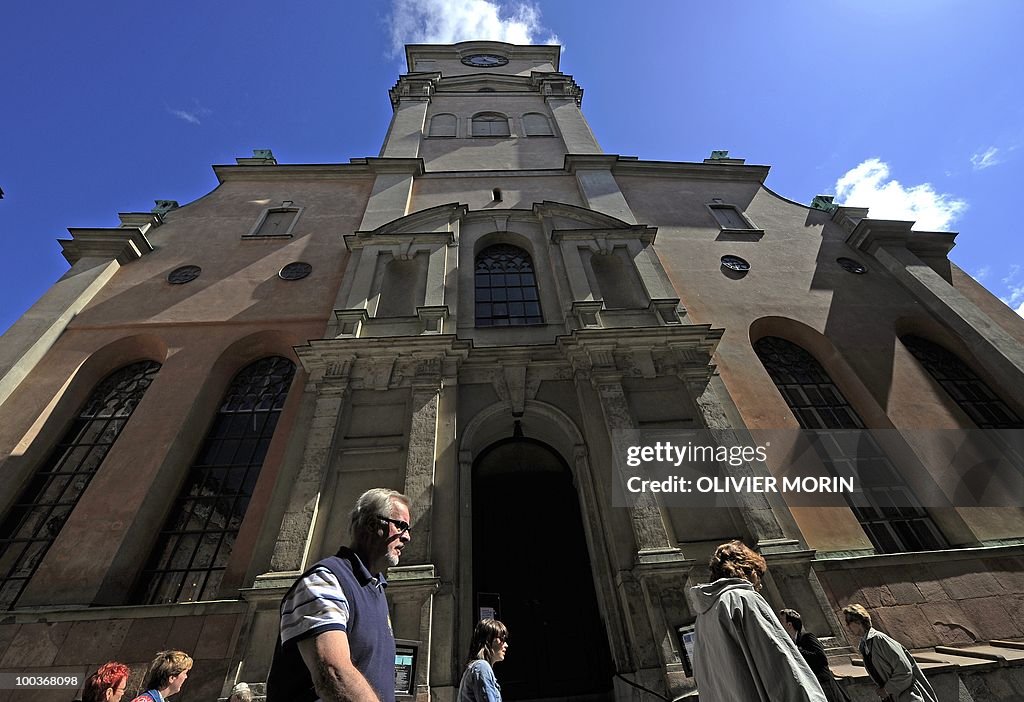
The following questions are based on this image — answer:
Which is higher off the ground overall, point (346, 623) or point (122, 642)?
point (122, 642)

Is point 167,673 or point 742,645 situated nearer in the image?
point 742,645

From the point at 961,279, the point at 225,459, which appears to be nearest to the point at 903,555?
the point at 961,279

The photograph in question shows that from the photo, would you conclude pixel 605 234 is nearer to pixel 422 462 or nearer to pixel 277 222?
pixel 422 462

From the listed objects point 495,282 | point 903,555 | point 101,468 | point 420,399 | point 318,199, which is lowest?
point 903,555

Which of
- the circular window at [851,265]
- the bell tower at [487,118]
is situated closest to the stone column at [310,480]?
the bell tower at [487,118]

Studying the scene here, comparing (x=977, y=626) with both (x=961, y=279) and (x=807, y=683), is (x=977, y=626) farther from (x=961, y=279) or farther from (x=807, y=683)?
(x=961, y=279)

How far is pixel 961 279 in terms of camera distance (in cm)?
1191

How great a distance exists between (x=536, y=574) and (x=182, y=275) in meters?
10.7

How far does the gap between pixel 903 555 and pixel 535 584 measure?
5.31 m

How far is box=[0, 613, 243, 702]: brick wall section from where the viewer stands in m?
5.24

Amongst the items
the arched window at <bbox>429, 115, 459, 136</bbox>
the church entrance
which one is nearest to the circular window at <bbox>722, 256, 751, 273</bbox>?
the church entrance

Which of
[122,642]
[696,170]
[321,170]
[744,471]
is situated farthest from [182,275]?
[696,170]

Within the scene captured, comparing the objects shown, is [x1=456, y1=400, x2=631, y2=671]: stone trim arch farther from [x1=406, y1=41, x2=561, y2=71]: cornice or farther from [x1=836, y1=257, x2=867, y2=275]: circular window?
[x1=406, y1=41, x2=561, y2=71]: cornice

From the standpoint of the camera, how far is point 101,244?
10914 millimetres
